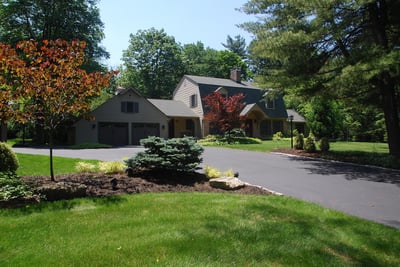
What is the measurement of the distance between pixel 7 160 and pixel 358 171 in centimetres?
1161

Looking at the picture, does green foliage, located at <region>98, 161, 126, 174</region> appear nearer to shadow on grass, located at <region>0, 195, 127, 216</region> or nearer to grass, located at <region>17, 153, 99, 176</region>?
grass, located at <region>17, 153, 99, 176</region>

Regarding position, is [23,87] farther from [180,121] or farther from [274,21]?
[180,121]

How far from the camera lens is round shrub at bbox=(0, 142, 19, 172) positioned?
25.8 ft

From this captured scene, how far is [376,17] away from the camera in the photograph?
1252cm

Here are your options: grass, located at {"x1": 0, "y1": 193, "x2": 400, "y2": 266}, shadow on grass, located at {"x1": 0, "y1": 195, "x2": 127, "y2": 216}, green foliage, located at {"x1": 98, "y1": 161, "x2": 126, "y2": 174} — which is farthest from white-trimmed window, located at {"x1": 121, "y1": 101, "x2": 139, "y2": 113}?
grass, located at {"x1": 0, "y1": 193, "x2": 400, "y2": 266}

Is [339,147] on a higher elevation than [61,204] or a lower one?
higher

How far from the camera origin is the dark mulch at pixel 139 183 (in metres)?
6.43

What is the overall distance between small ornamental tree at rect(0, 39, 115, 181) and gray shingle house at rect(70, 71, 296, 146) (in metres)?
17.7

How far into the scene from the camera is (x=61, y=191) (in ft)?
18.3

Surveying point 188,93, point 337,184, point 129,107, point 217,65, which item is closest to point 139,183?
point 337,184

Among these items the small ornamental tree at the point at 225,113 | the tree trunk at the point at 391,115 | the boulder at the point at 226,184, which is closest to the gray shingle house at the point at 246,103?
the small ornamental tree at the point at 225,113

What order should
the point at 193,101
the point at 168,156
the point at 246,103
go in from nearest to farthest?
the point at 168,156 < the point at 193,101 < the point at 246,103

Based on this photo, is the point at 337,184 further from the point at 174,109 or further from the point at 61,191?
the point at 174,109

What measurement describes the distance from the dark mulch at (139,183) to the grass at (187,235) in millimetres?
Result: 880
